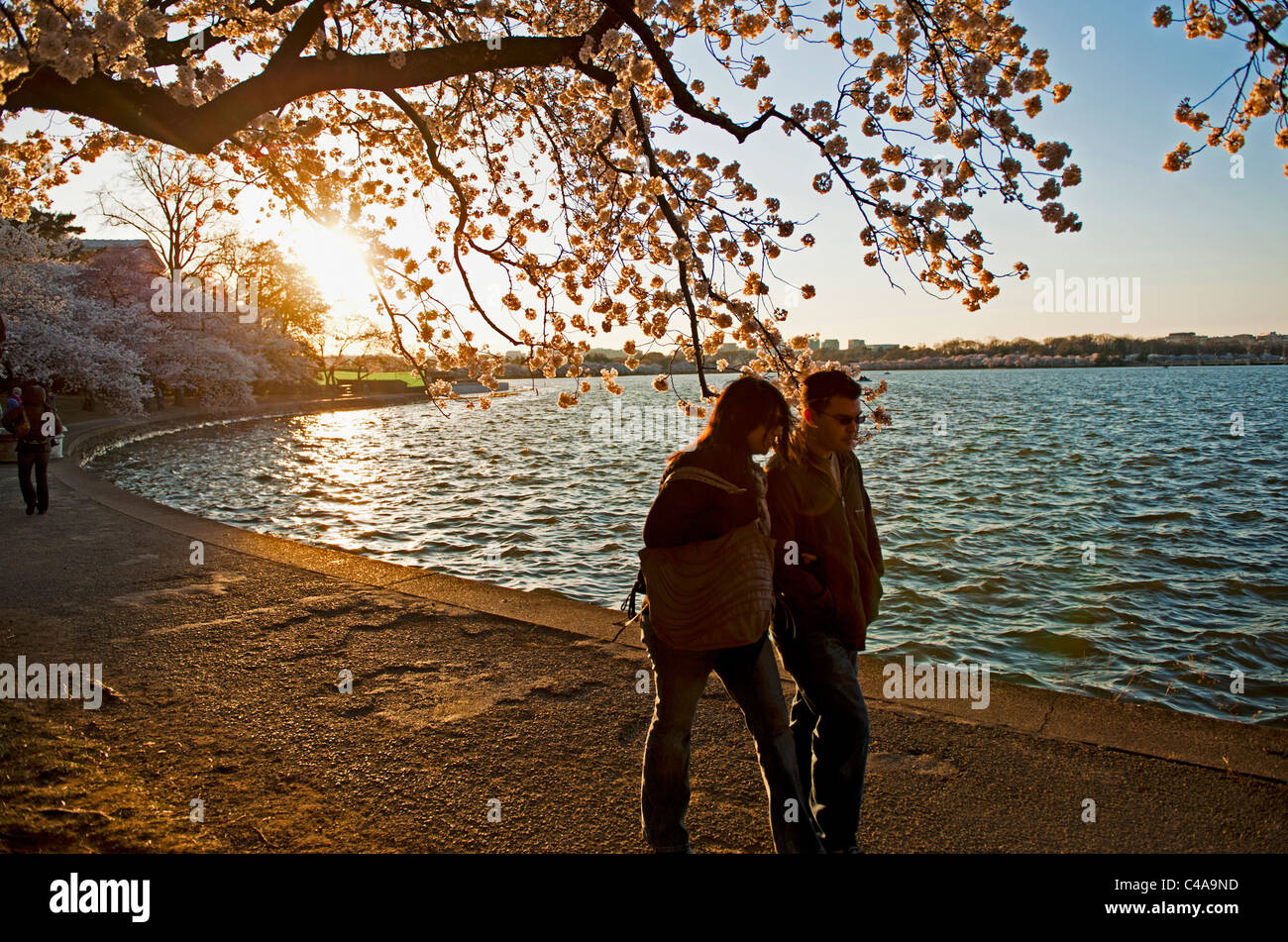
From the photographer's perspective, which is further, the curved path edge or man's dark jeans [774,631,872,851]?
the curved path edge

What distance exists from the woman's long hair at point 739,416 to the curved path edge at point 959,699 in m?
2.59

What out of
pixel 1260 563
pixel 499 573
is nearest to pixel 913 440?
pixel 1260 563

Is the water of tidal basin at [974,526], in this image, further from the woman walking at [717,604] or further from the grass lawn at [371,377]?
the grass lawn at [371,377]

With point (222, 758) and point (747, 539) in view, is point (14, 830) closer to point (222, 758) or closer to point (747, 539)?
point (222, 758)

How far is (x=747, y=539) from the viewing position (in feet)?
10.8

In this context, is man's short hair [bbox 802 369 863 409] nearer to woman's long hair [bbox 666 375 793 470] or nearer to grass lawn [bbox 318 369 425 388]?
woman's long hair [bbox 666 375 793 470]

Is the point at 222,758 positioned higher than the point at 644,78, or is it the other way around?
the point at 644,78

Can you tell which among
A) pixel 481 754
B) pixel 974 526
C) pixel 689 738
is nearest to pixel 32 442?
pixel 481 754

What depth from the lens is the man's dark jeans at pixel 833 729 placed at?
11.2 ft

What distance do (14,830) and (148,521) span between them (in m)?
9.47

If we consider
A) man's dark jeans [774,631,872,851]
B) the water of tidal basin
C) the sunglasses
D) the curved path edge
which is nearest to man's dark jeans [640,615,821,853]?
man's dark jeans [774,631,872,851]

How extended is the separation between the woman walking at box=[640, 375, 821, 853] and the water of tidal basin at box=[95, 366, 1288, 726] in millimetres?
5758

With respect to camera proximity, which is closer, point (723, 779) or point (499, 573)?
point (723, 779)

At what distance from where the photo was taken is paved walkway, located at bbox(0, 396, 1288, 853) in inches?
144
